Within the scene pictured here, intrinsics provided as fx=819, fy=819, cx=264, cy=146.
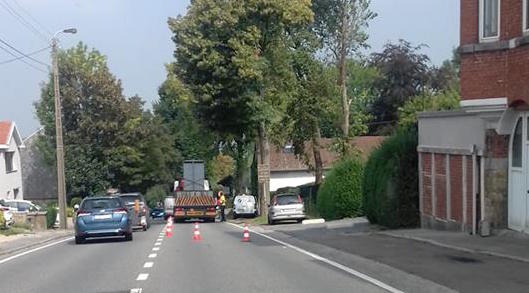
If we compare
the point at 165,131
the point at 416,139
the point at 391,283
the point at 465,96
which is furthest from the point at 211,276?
the point at 165,131

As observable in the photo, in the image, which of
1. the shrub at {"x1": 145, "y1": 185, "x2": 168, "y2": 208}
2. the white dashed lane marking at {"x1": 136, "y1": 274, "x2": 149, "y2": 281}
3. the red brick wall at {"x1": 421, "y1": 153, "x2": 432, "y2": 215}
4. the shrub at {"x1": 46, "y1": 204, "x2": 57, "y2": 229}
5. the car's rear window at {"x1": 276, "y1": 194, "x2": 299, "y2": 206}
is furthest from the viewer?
the shrub at {"x1": 145, "y1": 185, "x2": 168, "y2": 208}

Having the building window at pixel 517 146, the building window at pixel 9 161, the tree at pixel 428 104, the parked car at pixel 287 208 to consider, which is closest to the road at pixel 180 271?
the building window at pixel 517 146

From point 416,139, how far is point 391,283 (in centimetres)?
1419

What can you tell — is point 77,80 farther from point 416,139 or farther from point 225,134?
point 416,139

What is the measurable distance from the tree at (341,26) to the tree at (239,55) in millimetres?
3767

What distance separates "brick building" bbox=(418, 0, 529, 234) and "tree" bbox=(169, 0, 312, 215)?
25.1 meters

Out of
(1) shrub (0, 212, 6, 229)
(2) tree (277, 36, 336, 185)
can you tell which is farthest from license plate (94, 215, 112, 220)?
(2) tree (277, 36, 336, 185)

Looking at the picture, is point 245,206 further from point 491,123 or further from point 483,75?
point 483,75

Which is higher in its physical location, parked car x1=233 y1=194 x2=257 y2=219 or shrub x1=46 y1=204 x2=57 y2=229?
shrub x1=46 y1=204 x2=57 y2=229

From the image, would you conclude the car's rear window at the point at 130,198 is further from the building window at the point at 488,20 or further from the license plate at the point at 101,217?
the building window at the point at 488,20

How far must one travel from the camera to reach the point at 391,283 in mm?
13516

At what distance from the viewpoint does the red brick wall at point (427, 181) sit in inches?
990

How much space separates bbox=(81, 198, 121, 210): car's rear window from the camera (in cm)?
2644

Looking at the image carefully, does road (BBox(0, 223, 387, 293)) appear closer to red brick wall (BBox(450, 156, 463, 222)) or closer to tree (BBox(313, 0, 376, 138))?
red brick wall (BBox(450, 156, 463, 222))
